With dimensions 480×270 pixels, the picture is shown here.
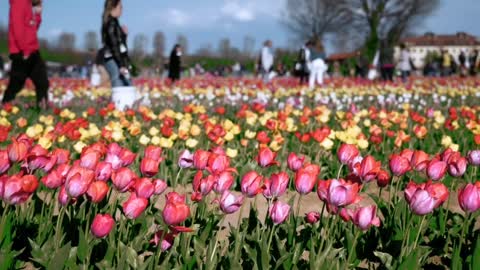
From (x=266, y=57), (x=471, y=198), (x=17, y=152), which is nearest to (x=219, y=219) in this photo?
(x=17, y=152)

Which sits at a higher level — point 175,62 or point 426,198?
point 426,198

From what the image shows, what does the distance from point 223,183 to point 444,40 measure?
132 metres

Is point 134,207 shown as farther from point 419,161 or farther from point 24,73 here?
point 24,73

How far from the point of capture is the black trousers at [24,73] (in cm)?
727

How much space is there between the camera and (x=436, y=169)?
2.43 metres

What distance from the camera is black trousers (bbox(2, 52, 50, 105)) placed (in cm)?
727

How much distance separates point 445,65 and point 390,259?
2604 cm

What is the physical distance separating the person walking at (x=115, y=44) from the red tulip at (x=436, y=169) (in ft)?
18.8

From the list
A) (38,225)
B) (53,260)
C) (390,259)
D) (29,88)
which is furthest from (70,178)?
(29,88)

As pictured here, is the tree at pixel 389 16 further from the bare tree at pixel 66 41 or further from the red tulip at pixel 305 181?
the bare tree at pixel 66 41

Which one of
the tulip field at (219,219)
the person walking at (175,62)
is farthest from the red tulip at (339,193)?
the person walking at (175,62)

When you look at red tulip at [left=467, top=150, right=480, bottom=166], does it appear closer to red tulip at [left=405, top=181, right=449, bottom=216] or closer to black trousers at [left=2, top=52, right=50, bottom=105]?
red tulip at [left=405, top=181, right=449, bottom=216]

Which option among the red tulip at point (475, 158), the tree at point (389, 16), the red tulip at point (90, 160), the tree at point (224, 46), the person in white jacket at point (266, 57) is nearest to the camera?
A: the red tulip at point (90, 160)

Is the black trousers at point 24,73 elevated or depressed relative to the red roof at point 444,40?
depressed
